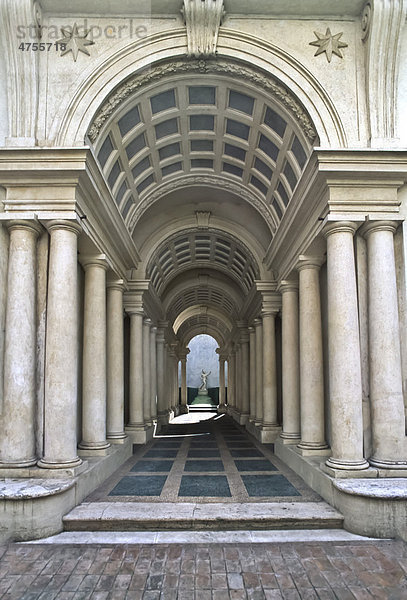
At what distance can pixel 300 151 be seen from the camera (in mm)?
11711

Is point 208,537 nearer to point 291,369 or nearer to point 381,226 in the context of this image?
point 381,226

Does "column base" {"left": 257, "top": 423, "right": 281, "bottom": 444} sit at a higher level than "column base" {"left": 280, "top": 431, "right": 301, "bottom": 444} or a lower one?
lower

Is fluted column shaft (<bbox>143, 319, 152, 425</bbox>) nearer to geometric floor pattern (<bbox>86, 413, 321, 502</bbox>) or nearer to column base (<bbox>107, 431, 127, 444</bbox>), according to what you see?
geometric floor pattern (<bbox>86, 413, 321, 502</bbox>)

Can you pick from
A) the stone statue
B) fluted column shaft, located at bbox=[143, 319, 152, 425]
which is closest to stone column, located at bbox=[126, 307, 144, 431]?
fluted column shaft, located at bbox=[143, 319, 152, 425]

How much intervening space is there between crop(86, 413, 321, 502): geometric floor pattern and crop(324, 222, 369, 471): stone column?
1.23m

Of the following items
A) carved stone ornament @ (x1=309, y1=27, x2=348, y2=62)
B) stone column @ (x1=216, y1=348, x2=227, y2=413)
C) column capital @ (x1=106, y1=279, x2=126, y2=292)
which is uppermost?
carved stone ornament @ (x1=309, y1=27, x2=348, y2=62)

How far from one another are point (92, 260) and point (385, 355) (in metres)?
7.50

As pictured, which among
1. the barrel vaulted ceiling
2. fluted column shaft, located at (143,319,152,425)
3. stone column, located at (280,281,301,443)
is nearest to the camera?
the barrel vaulted ceiling

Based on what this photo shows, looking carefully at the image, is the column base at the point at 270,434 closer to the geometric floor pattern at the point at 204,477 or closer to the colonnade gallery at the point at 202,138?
the geometric floor pattern at the point at 204,477

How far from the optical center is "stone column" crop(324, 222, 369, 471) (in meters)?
9.19

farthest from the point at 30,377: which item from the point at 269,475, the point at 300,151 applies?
the point at 300,151

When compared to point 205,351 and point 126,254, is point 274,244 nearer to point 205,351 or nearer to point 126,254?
point 126,254

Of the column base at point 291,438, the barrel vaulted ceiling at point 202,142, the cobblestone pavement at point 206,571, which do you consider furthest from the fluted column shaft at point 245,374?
the cobblestone pavement at point 206,571

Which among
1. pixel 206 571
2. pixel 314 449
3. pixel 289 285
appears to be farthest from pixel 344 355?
pixel 289 285
